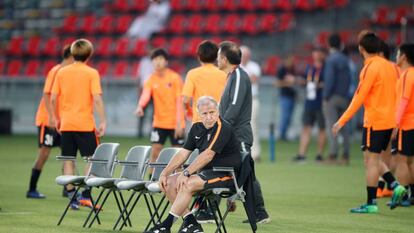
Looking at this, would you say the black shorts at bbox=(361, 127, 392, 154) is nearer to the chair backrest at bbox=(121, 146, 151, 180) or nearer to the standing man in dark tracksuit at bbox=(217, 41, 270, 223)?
the standing man in dark tracksuit at bbox=(217, 41, 270, 223)

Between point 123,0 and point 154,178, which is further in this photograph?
point 123,0

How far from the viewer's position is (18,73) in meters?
35.2

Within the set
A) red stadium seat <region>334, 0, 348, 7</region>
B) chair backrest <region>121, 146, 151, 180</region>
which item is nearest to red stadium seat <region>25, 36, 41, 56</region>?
red stadium seat <region>334, 0, 348, 7</region>

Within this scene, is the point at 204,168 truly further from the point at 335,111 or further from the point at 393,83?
the point at 335,111

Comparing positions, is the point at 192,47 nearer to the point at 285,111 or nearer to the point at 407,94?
the point at 285,111

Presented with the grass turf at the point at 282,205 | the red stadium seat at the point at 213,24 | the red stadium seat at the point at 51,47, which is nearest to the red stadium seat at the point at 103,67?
the red stadium seat at the point at 51,47

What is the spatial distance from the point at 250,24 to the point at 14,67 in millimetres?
8303

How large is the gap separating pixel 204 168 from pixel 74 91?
3.29 metres

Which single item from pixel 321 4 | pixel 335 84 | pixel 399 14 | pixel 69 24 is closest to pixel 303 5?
pixel 321 4

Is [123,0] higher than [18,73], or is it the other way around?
[123,0]

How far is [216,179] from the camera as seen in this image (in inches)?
408

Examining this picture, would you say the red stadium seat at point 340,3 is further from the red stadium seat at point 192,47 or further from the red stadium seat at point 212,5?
the red stadium seat at point 212,5

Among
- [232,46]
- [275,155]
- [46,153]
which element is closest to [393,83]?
[232,46]

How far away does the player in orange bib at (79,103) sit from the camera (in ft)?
43.6
